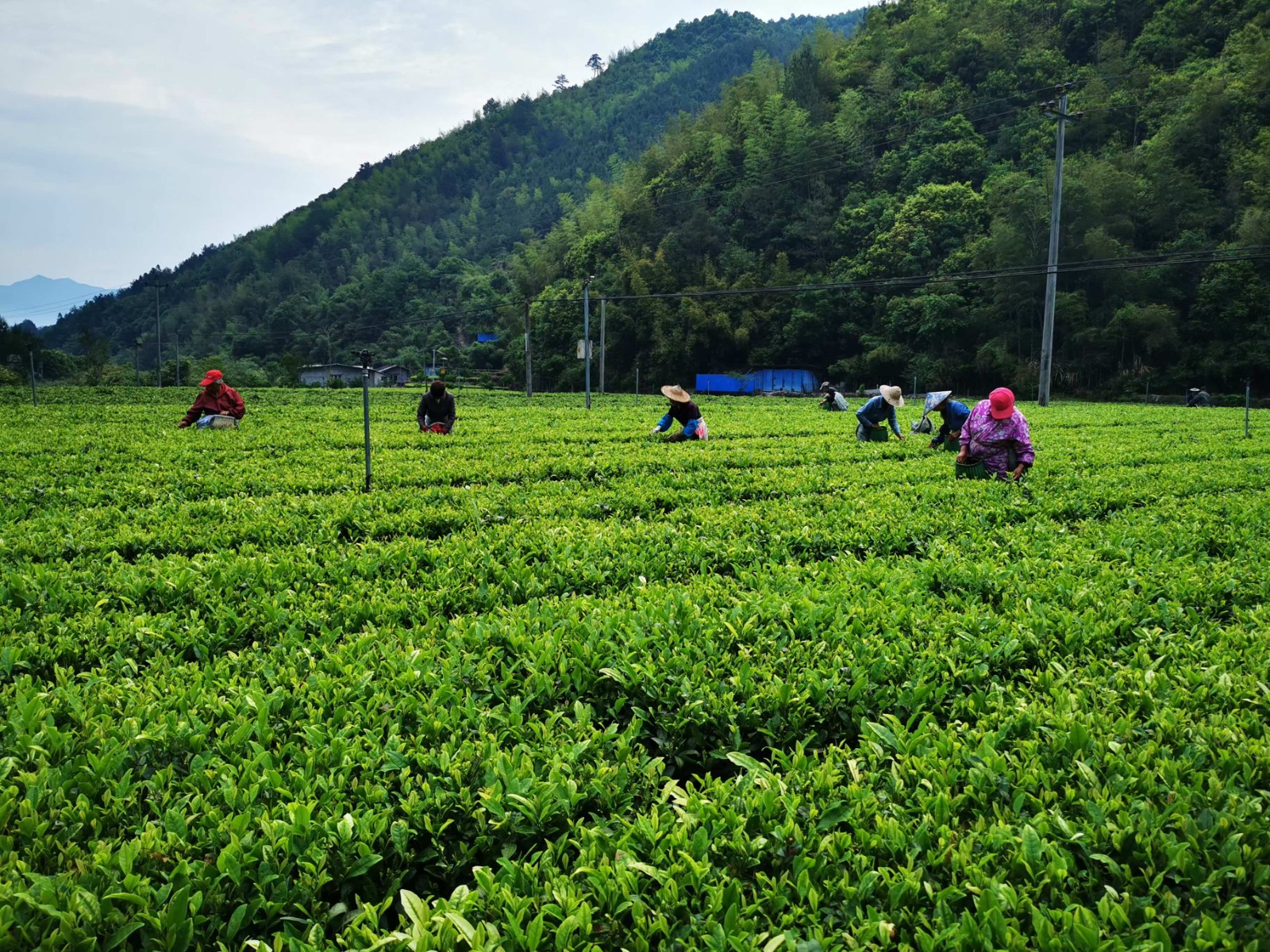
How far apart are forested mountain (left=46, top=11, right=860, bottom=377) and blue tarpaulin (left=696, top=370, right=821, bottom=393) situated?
45.6m

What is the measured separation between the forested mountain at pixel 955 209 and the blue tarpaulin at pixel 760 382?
145cm

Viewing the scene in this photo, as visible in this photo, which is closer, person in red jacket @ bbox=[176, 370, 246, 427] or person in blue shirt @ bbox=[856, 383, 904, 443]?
person in blue shirt @ bbox=[856, 383, 904, 443]

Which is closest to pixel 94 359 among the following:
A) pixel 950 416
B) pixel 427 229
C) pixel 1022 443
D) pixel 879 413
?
pixel 879 413

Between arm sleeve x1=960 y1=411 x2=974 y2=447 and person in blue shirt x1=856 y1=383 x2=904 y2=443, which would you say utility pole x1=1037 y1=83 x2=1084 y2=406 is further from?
arm sleeve x1=960 y1=411 x2=974 y2=447

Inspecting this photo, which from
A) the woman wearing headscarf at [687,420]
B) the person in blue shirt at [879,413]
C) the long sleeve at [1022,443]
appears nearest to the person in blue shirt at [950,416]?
the person in blue shirt at [879,413]

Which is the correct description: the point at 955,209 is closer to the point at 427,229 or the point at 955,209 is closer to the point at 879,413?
the point at 879,413

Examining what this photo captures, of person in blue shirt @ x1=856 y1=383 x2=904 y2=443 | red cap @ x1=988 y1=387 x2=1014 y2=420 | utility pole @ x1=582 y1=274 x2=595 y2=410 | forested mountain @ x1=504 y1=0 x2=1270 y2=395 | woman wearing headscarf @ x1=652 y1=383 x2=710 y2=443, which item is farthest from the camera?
forested mountain @ x1=504 y1=0 x2=1270 y2=395

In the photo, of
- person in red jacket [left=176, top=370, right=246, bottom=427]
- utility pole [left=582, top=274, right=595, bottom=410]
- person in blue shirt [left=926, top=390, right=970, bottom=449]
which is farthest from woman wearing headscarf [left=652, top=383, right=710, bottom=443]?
utility pole [left=582, top=274, right=595, bottom=410]

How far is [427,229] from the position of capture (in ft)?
484

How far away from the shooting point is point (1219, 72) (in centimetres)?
5634

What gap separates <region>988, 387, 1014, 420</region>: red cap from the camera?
9.65 metres

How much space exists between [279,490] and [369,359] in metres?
2.23

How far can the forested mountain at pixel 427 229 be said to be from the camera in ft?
371

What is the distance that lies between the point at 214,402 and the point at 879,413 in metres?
13.5
